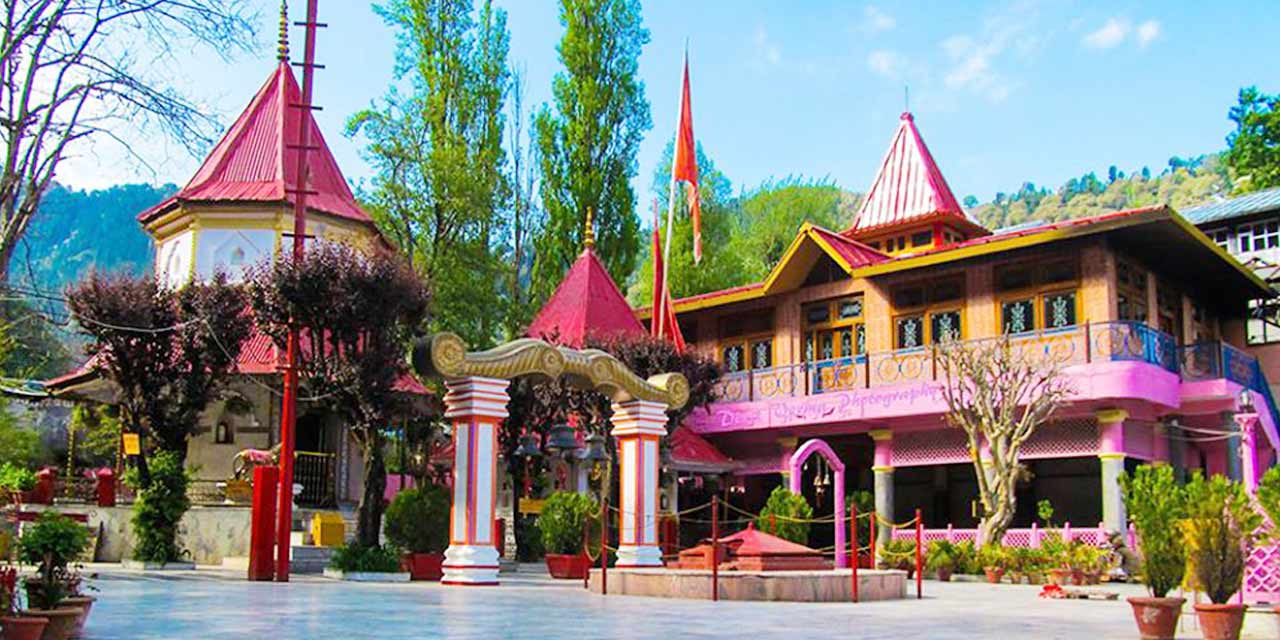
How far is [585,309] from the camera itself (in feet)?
93.1

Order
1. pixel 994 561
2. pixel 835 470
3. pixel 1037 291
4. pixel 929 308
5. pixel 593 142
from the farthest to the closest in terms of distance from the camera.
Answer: pixel 593 142, pixel 929 308, pixel 1037 291, pixel 835 470, pixel 994 561

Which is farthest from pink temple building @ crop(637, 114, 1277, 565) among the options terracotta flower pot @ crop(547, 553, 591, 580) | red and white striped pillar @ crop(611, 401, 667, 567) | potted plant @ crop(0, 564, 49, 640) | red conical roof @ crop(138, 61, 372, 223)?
potted plant @ crop(0, 564, 49, 640)

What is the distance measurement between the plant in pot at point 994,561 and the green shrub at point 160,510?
13.3 meters

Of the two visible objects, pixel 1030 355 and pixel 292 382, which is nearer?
pixel 292 382

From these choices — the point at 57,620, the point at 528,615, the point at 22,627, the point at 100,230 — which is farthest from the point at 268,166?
the point at 100,230

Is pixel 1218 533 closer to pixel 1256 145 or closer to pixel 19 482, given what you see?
pixel 19 482

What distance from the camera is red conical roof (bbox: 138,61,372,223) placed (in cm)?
2697

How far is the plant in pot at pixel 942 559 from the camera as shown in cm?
2181

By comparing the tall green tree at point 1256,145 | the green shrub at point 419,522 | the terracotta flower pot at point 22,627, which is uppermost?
the tall green tree at point 1256,145

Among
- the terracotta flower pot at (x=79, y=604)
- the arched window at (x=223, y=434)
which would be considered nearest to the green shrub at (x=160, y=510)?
the arched window at (x=223, y=434)

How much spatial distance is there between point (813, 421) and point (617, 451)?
4681mm

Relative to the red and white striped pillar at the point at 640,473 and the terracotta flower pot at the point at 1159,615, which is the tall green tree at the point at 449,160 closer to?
the red and white striped pillar at the point at 640,473

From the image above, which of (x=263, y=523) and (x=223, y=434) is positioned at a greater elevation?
(x=223, y=434)

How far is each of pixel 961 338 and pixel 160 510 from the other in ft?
52.3
